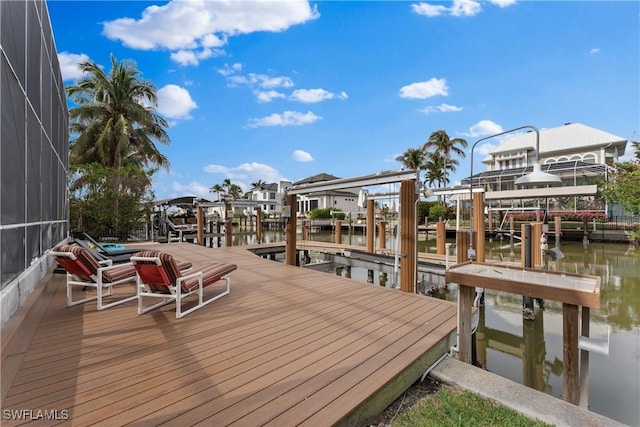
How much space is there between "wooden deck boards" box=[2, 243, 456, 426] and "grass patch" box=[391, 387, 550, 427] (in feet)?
0.92

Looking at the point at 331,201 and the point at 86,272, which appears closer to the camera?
the point at 86,272

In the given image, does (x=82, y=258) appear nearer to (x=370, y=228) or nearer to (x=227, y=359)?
(x=227, y=359)

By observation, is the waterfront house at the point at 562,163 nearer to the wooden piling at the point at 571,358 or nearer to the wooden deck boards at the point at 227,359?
the wooden piling at the point at 571,358

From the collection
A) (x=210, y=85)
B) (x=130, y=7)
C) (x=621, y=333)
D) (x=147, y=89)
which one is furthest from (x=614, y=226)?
(x=147, y=89)

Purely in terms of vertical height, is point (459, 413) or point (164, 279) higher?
point (164, 279)

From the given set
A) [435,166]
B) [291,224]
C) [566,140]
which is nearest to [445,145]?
[435,166]

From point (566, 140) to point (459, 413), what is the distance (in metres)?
45.0

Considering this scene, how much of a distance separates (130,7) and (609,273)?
19.0 metres

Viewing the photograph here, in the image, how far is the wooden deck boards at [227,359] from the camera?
6.46ft

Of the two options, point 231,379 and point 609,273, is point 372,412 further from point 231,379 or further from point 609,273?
point 609,273

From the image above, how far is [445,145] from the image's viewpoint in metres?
37.8

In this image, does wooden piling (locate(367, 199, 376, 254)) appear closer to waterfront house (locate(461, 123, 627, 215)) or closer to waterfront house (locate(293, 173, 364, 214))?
waterfront house (locate(461, 123, 627, 215))

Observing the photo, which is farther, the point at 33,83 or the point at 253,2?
the point at 253,2

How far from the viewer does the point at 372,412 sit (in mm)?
2225
